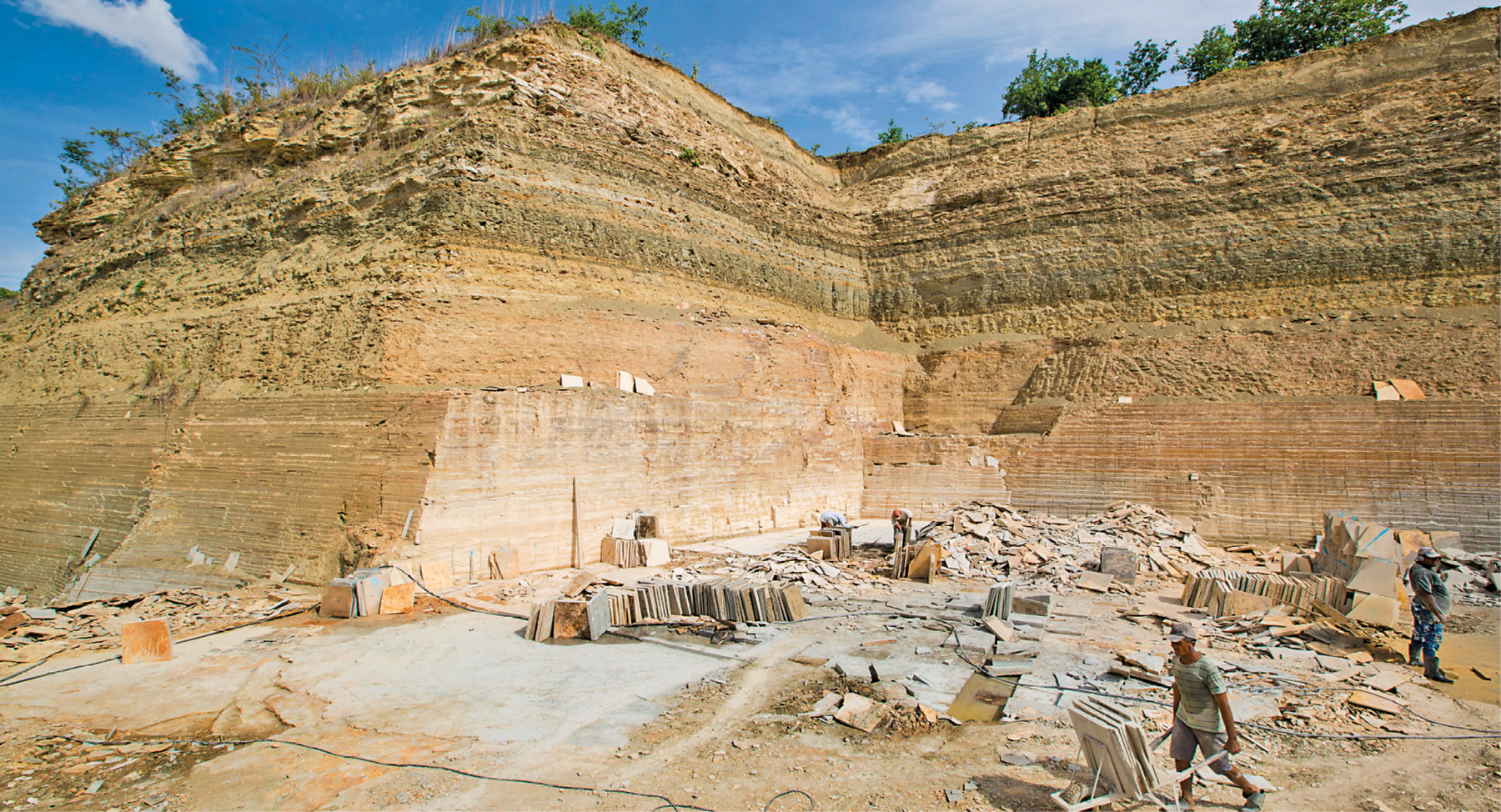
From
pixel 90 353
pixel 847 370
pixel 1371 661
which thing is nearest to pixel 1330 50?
pixel 847 370

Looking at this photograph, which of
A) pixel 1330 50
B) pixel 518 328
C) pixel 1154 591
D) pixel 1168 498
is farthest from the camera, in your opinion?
pixel 1330 50

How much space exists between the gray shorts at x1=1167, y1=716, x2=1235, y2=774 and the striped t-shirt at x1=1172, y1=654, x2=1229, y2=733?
0.13ft

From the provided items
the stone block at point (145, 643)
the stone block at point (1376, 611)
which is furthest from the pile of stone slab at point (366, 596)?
the stone block at point (1376, 611)

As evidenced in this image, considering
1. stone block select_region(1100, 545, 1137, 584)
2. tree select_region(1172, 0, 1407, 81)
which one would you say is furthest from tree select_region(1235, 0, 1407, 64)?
stone block select_region(1100, 545, 1137, 584)

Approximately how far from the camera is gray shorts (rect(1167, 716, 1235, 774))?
13.9 feet

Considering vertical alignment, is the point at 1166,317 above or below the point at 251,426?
above

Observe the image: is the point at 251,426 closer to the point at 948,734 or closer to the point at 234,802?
the point at 234,802

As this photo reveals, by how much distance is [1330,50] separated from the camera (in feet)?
62.8

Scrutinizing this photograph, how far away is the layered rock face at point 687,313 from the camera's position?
11477 mm

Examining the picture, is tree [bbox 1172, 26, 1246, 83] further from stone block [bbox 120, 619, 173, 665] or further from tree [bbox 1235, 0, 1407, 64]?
stone block [bbox 120, 619, 173, 665]

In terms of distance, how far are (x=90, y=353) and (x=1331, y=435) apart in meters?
25.5

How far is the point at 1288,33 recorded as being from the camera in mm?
26828

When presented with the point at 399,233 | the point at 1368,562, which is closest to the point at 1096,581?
the point at 1368,562

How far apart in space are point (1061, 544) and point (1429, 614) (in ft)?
18.9
